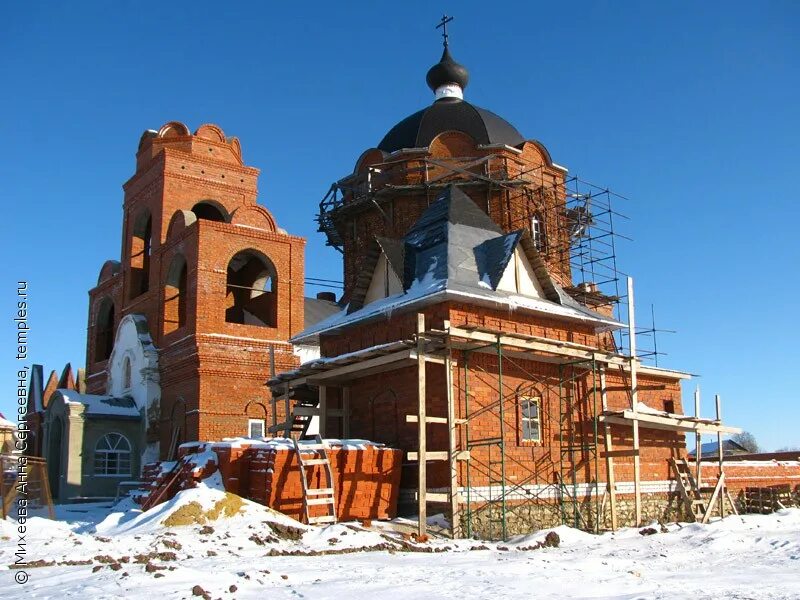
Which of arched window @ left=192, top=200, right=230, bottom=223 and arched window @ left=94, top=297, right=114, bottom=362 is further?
arched window @ left=94, top=297, right=114, bottom=362

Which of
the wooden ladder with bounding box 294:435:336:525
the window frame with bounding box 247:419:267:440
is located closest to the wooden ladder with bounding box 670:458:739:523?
the wooden ladder with bounding box 294:435:336:525

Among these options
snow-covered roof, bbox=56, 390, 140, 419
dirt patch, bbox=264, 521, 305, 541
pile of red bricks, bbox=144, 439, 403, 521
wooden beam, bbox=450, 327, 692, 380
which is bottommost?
dirt patch, bbox=264, 521, 305, 541

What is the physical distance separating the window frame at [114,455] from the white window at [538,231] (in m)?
14.4

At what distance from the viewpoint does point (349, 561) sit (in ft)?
36.4

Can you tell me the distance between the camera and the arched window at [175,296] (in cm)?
2686

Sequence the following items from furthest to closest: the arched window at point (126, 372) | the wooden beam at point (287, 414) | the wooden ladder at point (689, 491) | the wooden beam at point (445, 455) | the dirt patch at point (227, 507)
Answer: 1. the arched window at point (126, 372)
2. the wooden ladder at point (689, 491)
3. the wooden beam at point (287, 414)
4. the wooden beam at point (445, 455)
5. the dirt patch at point (227, 507)

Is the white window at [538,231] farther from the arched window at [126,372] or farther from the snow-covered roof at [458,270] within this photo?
the arched window at [126,372]

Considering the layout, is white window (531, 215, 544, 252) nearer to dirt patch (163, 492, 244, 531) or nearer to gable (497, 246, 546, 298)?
gable (497, 246, 546, 298)

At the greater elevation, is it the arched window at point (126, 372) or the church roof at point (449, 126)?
the church roof at point (449, 126)

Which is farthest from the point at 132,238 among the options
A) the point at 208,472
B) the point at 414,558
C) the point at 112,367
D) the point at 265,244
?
the point at 414,558

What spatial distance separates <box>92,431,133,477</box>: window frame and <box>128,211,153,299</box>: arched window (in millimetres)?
5795

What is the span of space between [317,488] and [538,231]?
602 inches

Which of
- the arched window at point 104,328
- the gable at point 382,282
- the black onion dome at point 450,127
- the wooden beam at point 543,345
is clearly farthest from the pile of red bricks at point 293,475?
the arched window at point 104,328

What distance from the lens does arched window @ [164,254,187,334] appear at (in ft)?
88.1
